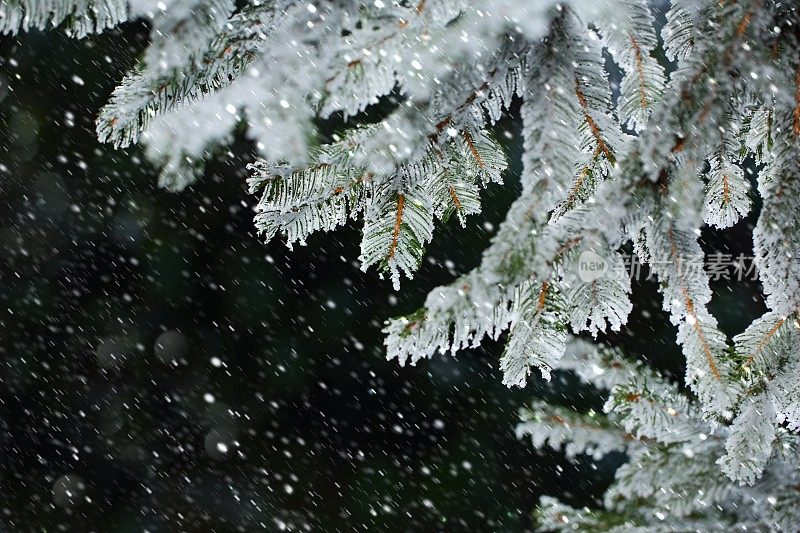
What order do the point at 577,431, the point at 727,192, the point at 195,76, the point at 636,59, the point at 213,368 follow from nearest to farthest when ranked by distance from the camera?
the point at 195,76 → the point at 636,59 → the point at 727,192 → the point at 577,431 → the point at 213,368

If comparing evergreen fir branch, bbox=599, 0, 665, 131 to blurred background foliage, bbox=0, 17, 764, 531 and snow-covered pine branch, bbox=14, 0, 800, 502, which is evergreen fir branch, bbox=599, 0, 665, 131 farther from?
blurred background foliage, bbox=0, 17, 764, 531

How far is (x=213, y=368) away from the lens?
6109 mm

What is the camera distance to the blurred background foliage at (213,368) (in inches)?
218

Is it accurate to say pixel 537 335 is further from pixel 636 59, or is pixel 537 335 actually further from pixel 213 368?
pixel 213 368

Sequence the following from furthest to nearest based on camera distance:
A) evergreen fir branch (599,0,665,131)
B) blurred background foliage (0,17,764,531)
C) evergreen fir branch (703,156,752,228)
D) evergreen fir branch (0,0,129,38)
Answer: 1. blurred background foliage (0,17,764,531)
2. evergreen fir branch (703,156,752,228)
3. evergreen fir branch (599,0,665,131)
4. evergreen fir branch (0,0,129,38)

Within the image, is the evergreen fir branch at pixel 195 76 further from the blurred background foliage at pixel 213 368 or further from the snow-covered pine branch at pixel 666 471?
the blurred background foliage at pixel 213 368

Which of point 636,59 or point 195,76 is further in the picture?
point 636,59

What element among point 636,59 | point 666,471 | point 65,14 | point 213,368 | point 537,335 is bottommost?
point 666,471

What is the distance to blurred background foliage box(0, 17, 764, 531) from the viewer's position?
18.2 feet

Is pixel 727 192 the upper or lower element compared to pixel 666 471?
upper

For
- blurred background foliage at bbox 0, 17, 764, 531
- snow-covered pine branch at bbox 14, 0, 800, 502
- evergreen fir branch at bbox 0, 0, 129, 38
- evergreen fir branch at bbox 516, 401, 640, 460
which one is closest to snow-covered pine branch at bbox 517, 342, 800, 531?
evergreen fir branch at bbox 516, 401, 640, 460

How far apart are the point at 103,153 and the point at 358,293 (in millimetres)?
2679

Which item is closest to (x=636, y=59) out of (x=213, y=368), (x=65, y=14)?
(x=65, y=14)

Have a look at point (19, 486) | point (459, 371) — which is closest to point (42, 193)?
point (19, 486)
